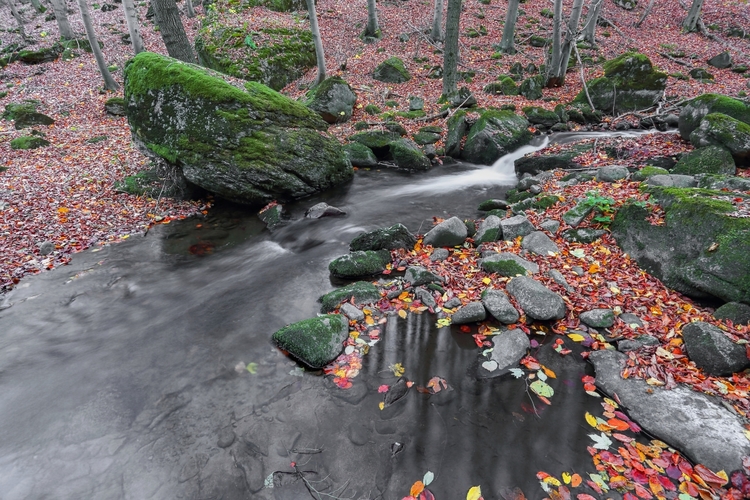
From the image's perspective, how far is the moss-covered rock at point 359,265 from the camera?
6.30m

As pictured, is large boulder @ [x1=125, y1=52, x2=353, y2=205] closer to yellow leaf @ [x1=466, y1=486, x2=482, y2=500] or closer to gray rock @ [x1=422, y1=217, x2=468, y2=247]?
gray rock @ [x1=422, y1=217, x2=468, y2=247]

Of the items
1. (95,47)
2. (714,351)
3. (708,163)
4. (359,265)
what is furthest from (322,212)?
(95,47)

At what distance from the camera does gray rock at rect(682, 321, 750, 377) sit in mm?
3838

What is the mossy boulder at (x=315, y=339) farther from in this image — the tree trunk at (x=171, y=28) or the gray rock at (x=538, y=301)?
the tree trunk at (x=171, y=28)

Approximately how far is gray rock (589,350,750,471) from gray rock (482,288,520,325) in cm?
117

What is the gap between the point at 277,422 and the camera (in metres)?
4.01

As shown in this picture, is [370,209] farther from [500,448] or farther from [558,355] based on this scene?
[500,448]

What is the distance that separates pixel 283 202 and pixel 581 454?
309 inches

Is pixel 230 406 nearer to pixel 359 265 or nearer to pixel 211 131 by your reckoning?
pixel 359 265

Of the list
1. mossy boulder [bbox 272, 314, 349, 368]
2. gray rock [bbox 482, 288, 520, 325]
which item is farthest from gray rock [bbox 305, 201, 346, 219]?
gray rock [bbox 482, 288, 520, 325]

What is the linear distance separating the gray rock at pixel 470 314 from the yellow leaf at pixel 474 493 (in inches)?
82.7

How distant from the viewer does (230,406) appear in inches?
166

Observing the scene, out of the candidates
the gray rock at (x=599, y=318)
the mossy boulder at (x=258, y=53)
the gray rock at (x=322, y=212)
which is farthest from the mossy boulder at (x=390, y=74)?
the gray rock at (x=599, y=318)

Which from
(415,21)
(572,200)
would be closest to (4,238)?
(572,200)
